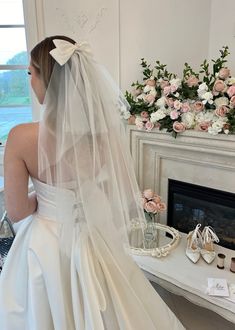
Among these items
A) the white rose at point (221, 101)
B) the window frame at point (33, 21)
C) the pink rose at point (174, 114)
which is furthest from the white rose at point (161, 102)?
the window frame at point (33, 21)

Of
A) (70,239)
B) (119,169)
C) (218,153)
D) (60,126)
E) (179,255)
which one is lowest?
(179,255)

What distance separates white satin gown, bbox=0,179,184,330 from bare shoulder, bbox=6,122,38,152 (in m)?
0.17

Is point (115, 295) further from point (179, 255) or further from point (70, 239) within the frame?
point (179, 255)

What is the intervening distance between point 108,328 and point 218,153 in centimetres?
116

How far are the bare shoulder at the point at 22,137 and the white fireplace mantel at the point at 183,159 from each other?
1103 millimetres

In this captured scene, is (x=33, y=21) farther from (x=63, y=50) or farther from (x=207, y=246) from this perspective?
(x=207, y=246)

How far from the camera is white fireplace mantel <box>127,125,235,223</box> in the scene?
5.80 feet

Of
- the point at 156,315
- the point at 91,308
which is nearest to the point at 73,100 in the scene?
the point at 91,308

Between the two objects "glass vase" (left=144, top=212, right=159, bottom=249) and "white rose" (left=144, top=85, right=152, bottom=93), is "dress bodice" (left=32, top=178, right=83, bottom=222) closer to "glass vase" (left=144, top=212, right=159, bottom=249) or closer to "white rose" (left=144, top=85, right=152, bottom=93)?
"glass vase" (left=144, top=212, right=159, bottom=249)

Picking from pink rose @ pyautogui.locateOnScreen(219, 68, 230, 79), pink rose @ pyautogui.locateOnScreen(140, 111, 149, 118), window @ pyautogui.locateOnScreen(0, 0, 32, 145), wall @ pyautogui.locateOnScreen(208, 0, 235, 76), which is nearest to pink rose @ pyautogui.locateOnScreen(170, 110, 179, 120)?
pink rose @ pyautogui.locateOnScreen(140, 111, 149, 118)

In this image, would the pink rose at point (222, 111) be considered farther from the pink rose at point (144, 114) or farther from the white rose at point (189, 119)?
the pink rose at point (144, 114)

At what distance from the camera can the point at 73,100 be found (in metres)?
0.93

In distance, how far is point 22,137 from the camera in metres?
0.97

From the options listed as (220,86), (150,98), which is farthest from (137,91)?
(220,86)
